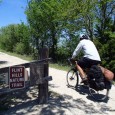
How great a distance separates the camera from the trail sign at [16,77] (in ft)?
25.5

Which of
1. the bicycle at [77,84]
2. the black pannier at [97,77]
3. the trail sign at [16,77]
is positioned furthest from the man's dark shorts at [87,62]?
the trail sign at [16,77]

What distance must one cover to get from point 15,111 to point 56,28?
2376cm

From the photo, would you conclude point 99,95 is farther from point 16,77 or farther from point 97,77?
point 16,77

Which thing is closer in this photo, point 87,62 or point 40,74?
point 40,74

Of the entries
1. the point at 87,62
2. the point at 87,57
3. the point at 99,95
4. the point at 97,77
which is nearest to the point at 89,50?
the point at 87,57

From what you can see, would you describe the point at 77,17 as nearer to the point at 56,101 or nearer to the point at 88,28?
the point at 88,28

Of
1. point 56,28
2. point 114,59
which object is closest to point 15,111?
point 114,59

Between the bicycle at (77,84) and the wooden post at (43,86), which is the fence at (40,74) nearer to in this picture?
the wooden post at (43,86)

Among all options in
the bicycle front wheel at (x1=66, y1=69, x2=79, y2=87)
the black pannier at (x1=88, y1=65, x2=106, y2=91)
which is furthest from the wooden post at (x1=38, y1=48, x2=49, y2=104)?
the bicycle front wheel at (x1=66, y1=69, x2=79, y2=87)

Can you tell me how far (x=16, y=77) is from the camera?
784 centimetres

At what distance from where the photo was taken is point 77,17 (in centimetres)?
2459

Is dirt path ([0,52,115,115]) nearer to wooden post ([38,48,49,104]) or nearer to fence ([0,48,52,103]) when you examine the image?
wooden post ([38,48,49,104])

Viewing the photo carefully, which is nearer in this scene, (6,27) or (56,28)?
(56,28)

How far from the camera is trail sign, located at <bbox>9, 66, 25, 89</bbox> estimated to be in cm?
776
